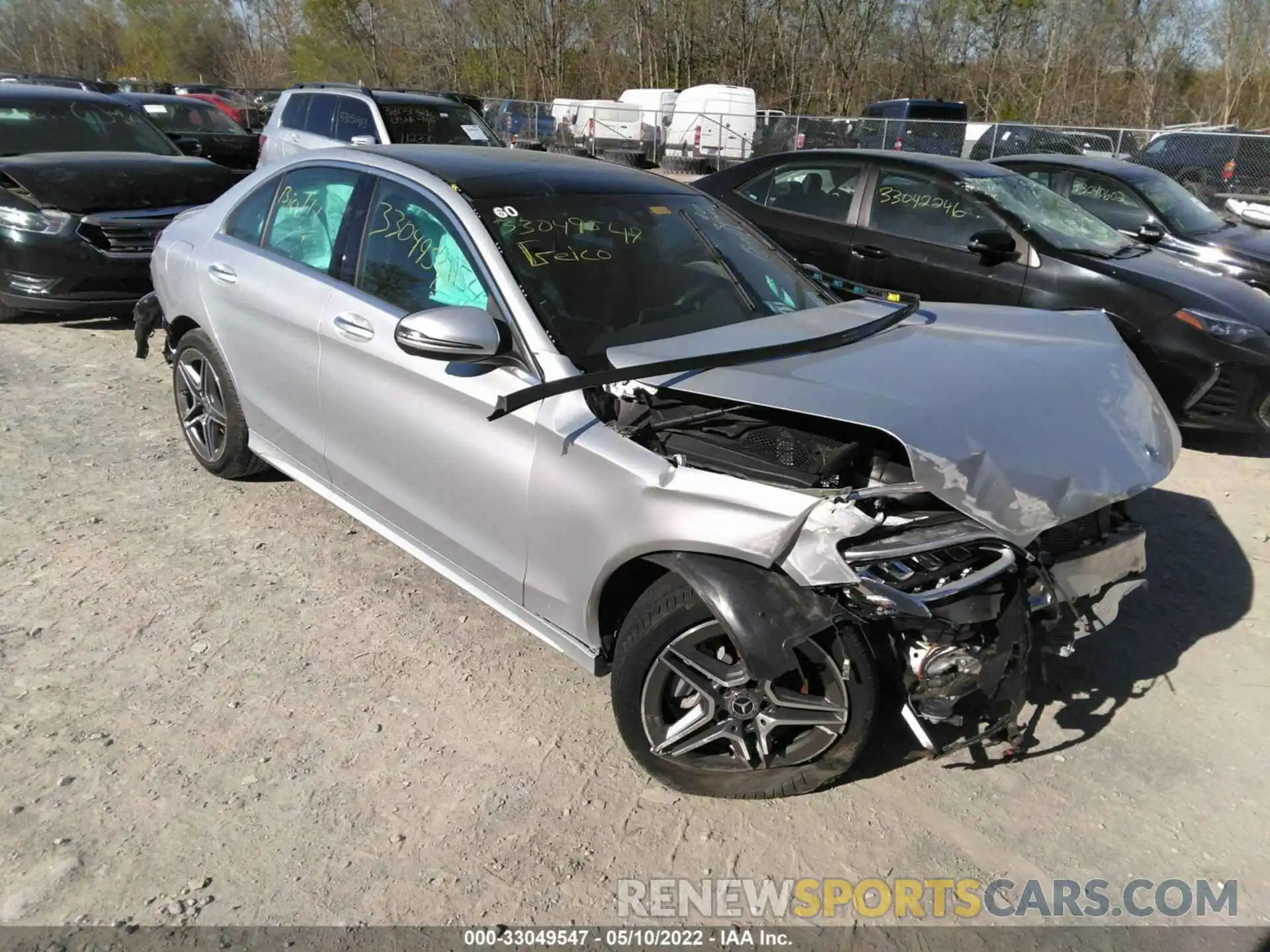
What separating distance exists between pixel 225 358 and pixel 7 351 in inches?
145

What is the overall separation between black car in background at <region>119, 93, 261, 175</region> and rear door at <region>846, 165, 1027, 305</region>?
36.2ft

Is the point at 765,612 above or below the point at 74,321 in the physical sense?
above

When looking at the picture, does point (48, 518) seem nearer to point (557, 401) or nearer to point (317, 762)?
point (317, 762)

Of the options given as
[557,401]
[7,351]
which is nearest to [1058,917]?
[557,401]

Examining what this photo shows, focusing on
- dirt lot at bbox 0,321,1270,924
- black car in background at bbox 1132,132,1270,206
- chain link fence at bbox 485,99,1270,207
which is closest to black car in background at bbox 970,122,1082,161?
chain link fence at bbox 485,99,1270,207

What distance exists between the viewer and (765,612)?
8.14ft

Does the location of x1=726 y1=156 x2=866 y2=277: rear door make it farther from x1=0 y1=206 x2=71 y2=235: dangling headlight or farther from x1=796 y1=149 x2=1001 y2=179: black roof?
x1=0 y1=206 x2=71 y2=235: dangling headlight

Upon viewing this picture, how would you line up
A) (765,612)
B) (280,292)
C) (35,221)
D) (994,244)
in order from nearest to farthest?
1. (765,612)
2. (280,292)
3. (994,244)
4. (35,221)

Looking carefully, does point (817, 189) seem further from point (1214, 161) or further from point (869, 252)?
point (1214, 161)

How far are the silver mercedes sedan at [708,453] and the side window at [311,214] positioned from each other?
1.0 inches

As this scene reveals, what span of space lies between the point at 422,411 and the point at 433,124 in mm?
9591

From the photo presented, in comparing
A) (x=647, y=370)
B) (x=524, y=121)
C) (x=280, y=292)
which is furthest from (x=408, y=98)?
(x=524, y=121)

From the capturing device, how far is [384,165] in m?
3.70

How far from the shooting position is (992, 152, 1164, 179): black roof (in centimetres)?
814
